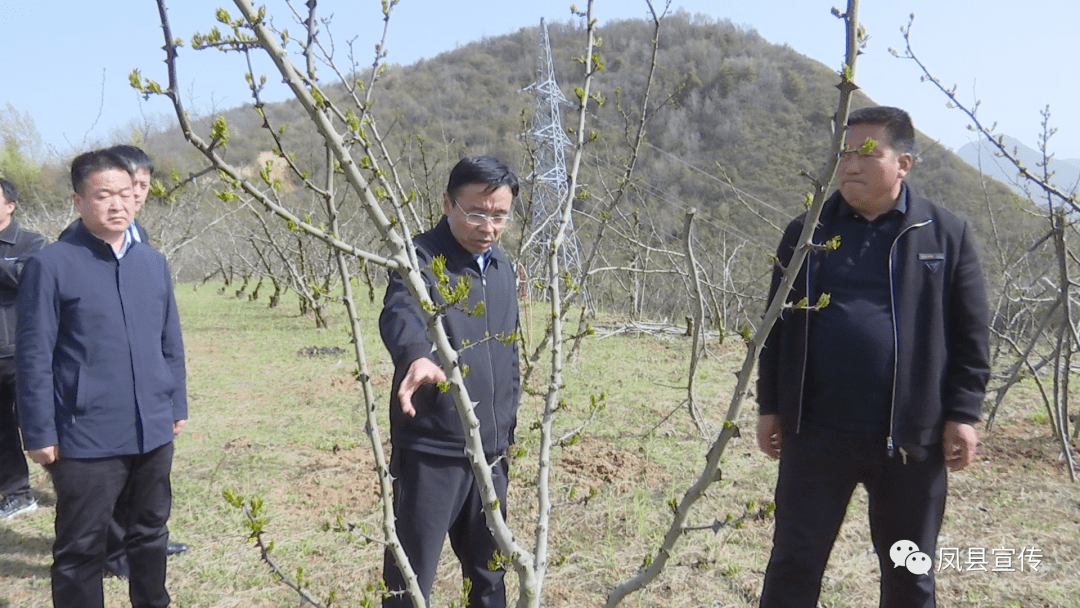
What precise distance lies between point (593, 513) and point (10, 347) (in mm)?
2839

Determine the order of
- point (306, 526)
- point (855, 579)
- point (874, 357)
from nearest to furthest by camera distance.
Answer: point (874, 357) → point (855, 579) → point (306, 526)

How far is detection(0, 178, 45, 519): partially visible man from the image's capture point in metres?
3.12

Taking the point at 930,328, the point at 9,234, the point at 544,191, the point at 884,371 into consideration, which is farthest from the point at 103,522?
the point at 544,191

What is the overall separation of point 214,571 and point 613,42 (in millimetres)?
50203

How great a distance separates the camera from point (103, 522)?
2199 millimetres

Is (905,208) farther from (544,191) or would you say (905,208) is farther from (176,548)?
(544,191)

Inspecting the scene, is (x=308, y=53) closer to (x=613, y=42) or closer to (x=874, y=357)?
(x=874, y=357)

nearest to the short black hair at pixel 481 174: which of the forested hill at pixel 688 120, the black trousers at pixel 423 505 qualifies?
the black trousers at pixel 423 505

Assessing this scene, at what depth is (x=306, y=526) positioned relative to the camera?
3.50 metres

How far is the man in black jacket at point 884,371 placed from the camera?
188cm

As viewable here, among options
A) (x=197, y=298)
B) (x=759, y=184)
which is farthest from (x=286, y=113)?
(x=197, y=298)

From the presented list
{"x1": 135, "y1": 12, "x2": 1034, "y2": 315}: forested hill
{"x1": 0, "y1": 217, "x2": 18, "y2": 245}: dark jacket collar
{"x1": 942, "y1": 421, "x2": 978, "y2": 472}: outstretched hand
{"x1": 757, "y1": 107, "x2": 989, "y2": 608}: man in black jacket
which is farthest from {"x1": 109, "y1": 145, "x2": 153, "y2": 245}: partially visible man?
{"x1": 135, "y1": 12, "x2": 1034, "y2": 315}: forested hill

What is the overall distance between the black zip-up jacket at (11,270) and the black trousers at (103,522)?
4.45 feet

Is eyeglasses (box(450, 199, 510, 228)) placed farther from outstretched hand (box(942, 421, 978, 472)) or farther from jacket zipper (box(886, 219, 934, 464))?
outstretched hand (box(942, 421, 978, 472))
